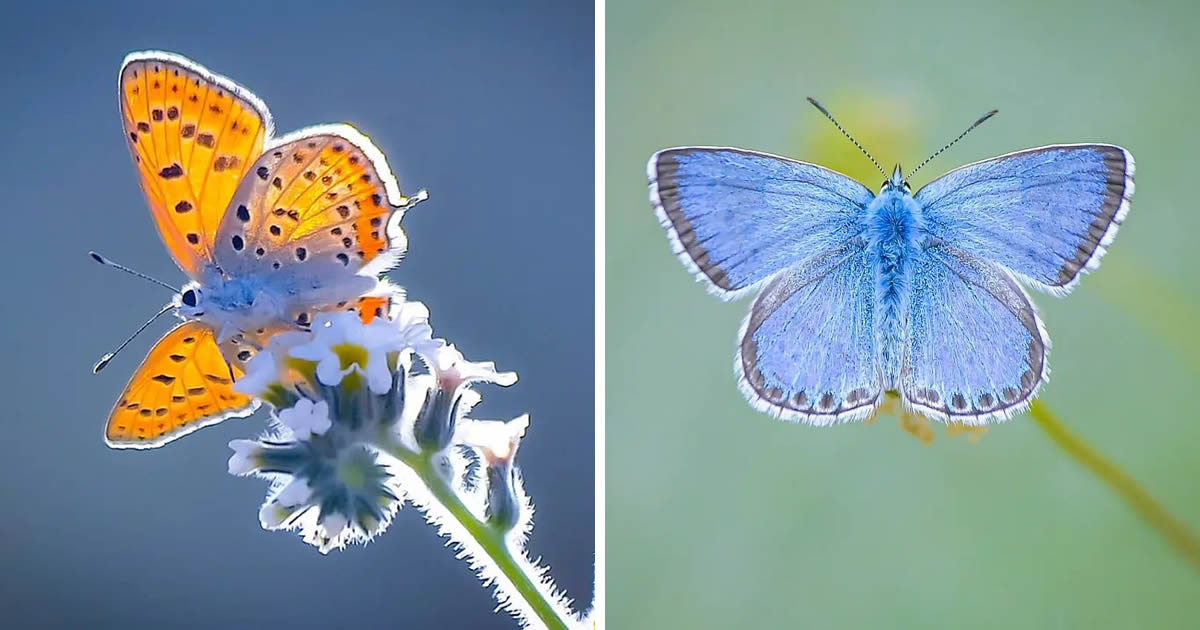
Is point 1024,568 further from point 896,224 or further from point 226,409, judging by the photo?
point 226,409

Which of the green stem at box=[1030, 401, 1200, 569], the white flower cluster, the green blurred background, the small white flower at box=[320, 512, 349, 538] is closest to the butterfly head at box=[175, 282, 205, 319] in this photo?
the white flower cluster

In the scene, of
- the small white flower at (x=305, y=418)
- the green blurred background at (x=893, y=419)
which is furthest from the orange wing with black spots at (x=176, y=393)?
the green blurred background at (x=893, y=419)

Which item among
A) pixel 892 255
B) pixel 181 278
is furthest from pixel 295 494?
pixel 181 278

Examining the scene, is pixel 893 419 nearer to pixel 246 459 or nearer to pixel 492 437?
pixel 492 437

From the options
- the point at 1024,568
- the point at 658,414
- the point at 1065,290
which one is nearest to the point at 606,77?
the point at 658,414

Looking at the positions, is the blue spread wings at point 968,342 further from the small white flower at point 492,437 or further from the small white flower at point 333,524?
the small white flower at point 333,524

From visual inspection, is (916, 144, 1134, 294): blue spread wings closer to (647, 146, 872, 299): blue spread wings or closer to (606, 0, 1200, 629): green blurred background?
(647, 146, 872, 299): blue spread wings
